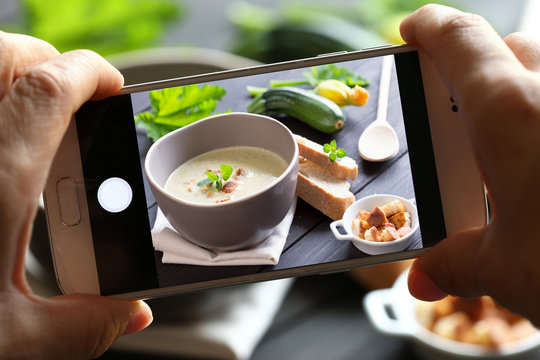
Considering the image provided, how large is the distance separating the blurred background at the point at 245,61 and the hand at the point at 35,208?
293 millimetres

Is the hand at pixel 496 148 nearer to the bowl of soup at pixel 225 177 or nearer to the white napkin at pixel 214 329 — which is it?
the bowl of soup at pixel 225 177

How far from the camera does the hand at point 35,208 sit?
0.52 m

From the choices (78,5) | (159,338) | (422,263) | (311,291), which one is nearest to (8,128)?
(422,263)

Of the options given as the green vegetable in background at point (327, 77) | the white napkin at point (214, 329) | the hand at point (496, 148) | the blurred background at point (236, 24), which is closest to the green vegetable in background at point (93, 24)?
the blurred background at point (236, 24)

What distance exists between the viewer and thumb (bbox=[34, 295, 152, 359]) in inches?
23.0

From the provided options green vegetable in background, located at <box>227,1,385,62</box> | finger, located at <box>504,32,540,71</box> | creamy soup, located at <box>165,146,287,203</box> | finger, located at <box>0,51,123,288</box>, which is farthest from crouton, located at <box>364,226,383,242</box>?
green vegetable in background, located at <box>227,1,385,62</box>

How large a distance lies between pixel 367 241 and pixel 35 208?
33cm

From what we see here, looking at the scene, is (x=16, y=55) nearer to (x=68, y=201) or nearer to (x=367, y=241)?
(x=68, y=201)

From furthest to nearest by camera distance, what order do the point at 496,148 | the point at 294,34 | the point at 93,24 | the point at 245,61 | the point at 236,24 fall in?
1. the point at 236,24
2. the point at 93,24
3. the point at 294,34
4. the point at 245,61
5. the point at 496,148

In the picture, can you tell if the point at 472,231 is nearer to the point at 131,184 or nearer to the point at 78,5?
the point at 131,184

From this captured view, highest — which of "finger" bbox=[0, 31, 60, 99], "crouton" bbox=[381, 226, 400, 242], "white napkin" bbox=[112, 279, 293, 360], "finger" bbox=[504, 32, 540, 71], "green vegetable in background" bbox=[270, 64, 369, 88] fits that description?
"finger" bbox=[504, 32, 540, 71]

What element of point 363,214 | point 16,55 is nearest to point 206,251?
point 363,214

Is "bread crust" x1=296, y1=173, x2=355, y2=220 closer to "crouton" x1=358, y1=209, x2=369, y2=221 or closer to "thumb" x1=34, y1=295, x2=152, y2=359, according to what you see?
"crouton" x1=358, y1=209, x2=369, y2=221

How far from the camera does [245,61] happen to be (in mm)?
1103
